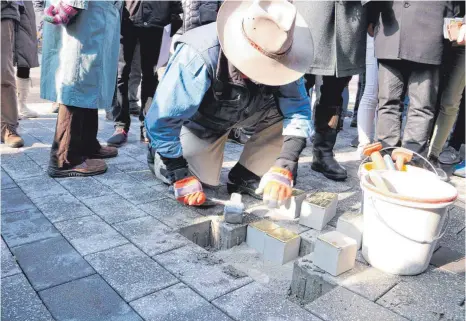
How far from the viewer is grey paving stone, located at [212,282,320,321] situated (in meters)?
1.70

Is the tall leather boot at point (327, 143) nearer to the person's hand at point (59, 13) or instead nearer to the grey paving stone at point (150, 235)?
the grey paving stone at point (150, 235)

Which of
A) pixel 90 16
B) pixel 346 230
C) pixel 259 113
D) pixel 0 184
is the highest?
pixel 90 16

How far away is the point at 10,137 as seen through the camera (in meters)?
3.83

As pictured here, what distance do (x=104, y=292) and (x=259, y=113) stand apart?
175 cm

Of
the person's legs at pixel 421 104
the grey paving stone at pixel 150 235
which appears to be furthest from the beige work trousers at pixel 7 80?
the person's legs at pixel 421 104

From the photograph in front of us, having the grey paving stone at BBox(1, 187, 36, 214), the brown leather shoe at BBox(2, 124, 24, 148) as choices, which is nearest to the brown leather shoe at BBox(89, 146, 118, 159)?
the brown leather shoe at BBox(2, 124, 24, 148)

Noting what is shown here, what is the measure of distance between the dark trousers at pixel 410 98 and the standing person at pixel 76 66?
2114 millimetres

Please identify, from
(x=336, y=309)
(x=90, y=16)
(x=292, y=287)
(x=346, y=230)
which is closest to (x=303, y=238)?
(x=346, y=230)

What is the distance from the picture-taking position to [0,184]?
295cm

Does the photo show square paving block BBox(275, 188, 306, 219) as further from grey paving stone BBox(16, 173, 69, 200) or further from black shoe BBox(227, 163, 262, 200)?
grey paving stone BBox(16, 173, 69, 200)

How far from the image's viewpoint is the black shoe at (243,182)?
10.2 ft

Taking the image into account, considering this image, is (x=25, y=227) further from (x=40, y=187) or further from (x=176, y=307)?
(x=176, y=307)

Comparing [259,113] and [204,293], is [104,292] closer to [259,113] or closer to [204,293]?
[204,293]

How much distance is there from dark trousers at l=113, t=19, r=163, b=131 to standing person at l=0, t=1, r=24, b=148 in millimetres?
959
